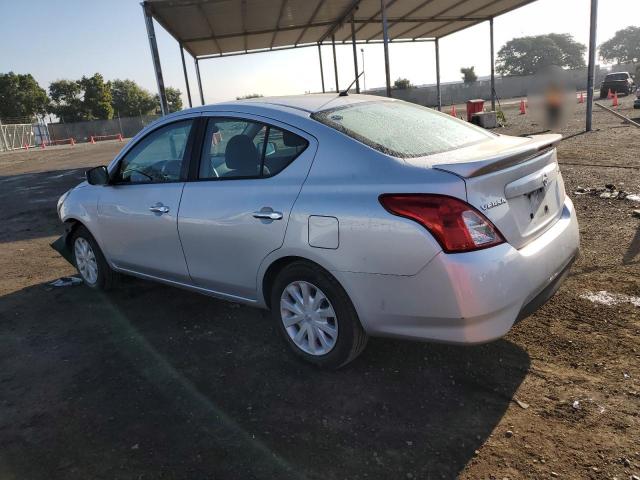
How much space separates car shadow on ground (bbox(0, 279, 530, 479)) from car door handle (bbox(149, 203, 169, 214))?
0.94m

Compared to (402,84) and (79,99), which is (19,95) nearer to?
(79,99)

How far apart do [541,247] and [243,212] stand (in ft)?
5.87

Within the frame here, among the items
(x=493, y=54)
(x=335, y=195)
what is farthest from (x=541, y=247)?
(x=493, y=54)

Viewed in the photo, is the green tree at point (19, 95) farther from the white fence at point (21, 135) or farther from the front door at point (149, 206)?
the front door at point (149, 206)

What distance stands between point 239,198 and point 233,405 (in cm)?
128

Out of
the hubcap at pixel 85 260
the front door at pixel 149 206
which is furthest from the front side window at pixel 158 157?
the hubcap at pixel 85 260

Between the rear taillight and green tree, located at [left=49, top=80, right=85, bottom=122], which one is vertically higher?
green tree, located at [left=49, top=80, right=85, bottom=122]

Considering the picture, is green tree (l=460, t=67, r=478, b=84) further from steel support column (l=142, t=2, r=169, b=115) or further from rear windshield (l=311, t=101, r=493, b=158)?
rear windshield (l=311, t=101, r=493, b=158)

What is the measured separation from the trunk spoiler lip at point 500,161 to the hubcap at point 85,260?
364cm

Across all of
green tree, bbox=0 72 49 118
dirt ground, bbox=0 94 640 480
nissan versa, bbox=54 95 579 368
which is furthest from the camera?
green tree, bbox=0 72 49 118

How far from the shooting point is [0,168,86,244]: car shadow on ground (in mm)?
8090

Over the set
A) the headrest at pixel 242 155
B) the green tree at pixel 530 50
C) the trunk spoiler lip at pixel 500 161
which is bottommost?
the trunk spoiler lip at pixel 500 161

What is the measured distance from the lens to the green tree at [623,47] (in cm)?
8088

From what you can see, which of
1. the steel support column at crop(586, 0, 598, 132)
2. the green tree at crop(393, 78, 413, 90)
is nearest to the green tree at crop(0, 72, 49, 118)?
the green tree at crop(393, 78, 413, 90)
